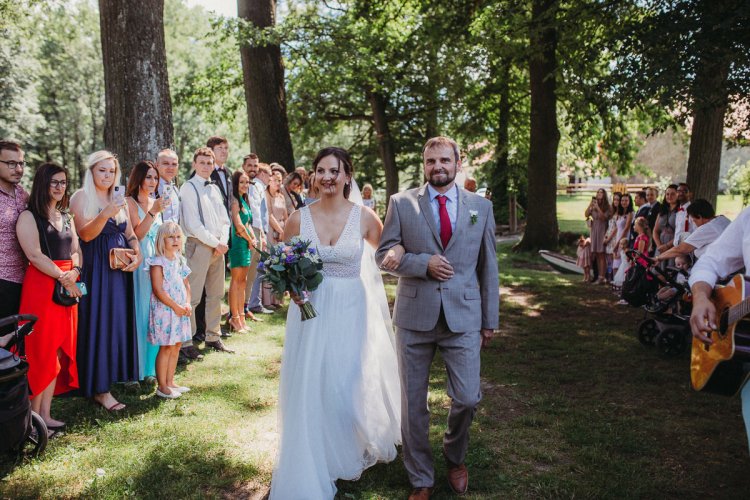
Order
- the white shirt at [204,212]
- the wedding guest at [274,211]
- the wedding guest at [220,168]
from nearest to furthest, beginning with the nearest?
the white shirt at [204,212] → the wedding guest at [220,168] → the wedding guest at [274,211]

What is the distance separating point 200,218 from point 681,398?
5.74 meters

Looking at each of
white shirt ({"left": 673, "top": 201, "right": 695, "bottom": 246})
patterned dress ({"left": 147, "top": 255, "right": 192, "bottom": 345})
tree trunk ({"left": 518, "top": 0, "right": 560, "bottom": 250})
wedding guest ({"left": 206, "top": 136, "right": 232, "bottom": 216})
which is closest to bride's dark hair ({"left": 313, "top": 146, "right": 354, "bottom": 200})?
patterned dress ({"left": 147, "top": 255, "right": 192, "bottom": 345})

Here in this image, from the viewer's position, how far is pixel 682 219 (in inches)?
381

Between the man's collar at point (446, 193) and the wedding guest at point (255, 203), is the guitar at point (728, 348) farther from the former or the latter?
the wedding guest at point (255, 203)

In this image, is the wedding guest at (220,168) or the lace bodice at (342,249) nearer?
the lace bodice at (342,249)

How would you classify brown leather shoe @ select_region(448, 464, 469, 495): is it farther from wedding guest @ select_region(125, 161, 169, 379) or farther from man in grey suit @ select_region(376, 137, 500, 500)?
wedding guest @ select_region(125, 161, 169, 379)

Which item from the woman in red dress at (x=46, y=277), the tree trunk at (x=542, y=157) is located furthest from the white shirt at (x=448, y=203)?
the tree trunk at (x=542, y=157)

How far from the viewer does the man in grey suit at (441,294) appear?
3980mm

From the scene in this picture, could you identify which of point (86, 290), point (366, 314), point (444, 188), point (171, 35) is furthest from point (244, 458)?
point (171, 35)

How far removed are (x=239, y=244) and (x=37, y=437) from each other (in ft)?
13.7

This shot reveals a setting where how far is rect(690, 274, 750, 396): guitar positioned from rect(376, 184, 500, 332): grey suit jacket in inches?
52.6

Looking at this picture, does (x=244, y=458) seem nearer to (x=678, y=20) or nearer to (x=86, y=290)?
(x=86, y=290)

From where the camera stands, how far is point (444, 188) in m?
4.12

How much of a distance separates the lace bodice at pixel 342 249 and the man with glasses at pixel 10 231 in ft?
7.74
